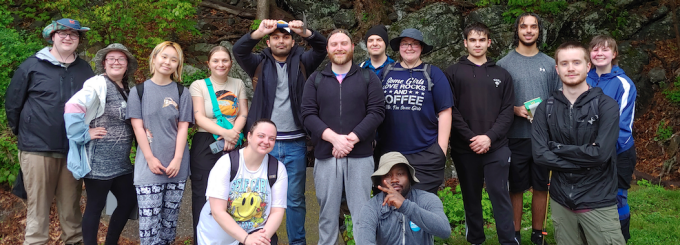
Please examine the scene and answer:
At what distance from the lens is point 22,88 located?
165 inches

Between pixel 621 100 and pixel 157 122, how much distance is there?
3.98 metres

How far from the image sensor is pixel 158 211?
397 centimetres

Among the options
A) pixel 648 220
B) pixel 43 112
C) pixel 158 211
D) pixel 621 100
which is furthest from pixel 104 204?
pixel 648 220

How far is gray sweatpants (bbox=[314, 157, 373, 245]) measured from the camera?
3.81 m

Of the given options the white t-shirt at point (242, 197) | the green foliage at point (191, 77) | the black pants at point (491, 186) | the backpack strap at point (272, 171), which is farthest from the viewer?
the green foliage at point (191, 77)

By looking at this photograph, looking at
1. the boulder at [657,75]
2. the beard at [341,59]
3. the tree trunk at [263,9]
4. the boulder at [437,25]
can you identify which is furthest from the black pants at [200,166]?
the boulder at [657,75]

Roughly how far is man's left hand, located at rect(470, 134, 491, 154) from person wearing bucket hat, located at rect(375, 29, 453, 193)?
0.24 m

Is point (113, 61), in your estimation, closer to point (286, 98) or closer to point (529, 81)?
A: point (286, 98)

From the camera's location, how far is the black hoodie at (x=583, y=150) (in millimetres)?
3287

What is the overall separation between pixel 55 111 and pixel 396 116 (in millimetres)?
3108

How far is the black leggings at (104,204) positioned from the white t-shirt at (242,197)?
101 centimetres

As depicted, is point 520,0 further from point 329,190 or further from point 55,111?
point 55,111

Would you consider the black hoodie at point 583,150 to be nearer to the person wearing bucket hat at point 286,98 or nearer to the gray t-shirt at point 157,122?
the person wearing bucket hat at point 286,98

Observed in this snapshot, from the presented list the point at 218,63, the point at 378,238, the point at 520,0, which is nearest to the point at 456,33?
the point at 520,0
